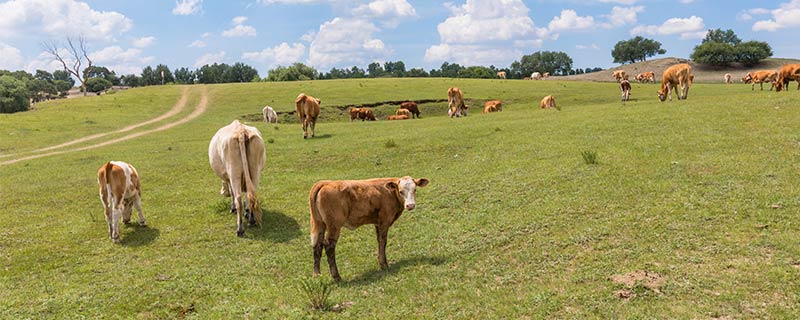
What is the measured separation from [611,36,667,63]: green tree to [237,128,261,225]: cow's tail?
529 ft

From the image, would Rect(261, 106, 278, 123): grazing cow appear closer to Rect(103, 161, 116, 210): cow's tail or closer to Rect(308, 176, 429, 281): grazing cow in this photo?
Rect(103, 161, 116, 210): cow's tail

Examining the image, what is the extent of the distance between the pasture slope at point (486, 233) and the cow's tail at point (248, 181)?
54 centimetres

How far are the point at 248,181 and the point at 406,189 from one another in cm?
506

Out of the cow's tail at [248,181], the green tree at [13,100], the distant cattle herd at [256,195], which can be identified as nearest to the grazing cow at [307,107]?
the distant cattle herd at [256,195]

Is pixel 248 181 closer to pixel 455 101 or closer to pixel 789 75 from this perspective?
pixel 455 101

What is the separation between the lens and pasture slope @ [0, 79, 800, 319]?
22.0 feet

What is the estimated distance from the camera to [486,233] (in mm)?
9484

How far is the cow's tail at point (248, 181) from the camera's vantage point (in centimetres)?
1108

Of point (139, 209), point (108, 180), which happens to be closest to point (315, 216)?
point (108, 180)

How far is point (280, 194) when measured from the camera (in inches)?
571

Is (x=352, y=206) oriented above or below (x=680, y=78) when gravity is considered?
below

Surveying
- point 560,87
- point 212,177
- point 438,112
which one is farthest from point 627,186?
point 560,87

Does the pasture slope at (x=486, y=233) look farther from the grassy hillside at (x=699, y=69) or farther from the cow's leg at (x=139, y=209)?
the grassy hillside at (x=699, y=69)

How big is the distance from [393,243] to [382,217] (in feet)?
5.92
